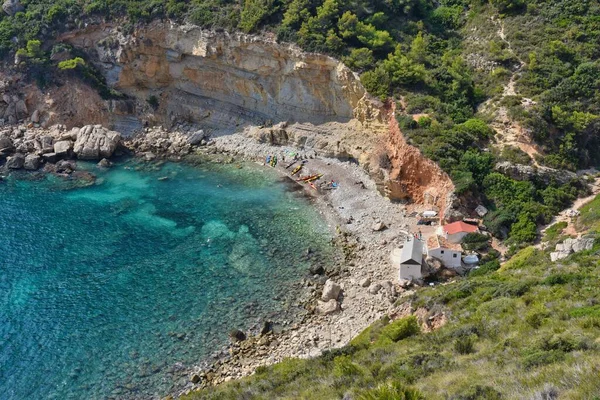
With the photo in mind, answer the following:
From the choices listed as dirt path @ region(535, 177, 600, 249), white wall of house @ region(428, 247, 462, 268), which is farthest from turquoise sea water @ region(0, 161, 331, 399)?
dirt path @ region(535, 177, 600, 249)

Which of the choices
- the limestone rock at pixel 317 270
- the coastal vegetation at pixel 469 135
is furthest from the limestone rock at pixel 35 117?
the limestone rock at pixel 317 270

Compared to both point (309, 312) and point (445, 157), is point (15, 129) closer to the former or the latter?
point (309, 312)

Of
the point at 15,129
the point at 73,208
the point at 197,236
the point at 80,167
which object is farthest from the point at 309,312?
the point at 15,129

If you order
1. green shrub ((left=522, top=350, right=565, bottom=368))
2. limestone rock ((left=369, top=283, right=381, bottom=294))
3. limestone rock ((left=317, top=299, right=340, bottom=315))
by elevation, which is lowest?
limestone rock ((left=317, top=299, right=340, bottom=315))

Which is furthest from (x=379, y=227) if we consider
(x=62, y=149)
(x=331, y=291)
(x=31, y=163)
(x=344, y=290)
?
(x=31, y=163)

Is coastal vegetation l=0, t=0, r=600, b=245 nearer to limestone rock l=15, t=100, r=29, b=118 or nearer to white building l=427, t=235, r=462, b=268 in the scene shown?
limestone rock l=15, t=100, r=29, b=118
